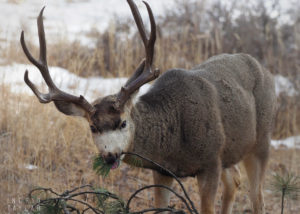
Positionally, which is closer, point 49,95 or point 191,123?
point 49,95

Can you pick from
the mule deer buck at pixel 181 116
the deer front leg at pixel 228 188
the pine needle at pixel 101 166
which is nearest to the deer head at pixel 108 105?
the mule deer buck at pixel 181 116

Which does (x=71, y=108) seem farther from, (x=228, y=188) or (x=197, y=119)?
(x=228, y=188)

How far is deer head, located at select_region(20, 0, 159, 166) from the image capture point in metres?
4.05

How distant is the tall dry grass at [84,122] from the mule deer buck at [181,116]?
0.99 meters

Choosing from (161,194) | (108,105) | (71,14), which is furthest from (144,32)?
(71,14)

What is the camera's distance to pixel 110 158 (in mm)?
3818

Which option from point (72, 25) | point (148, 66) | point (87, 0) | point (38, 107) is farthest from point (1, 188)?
point (87, 0)

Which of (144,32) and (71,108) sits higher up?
(144,32)

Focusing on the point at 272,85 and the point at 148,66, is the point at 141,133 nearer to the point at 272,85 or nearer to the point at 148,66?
the point at 148,66

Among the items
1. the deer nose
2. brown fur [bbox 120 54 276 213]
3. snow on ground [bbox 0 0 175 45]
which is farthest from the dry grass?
snow on ground [bbox 0 0 175 45]

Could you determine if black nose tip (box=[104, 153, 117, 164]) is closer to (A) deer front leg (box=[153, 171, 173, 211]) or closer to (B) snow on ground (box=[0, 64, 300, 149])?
(A) deer front leg (box=[153, 171, 173, 211])

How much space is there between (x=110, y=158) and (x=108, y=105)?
60 cm

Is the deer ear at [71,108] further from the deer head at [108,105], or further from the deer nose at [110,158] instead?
the deer nose at [110,158]

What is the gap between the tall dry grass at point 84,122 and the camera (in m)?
6.19
